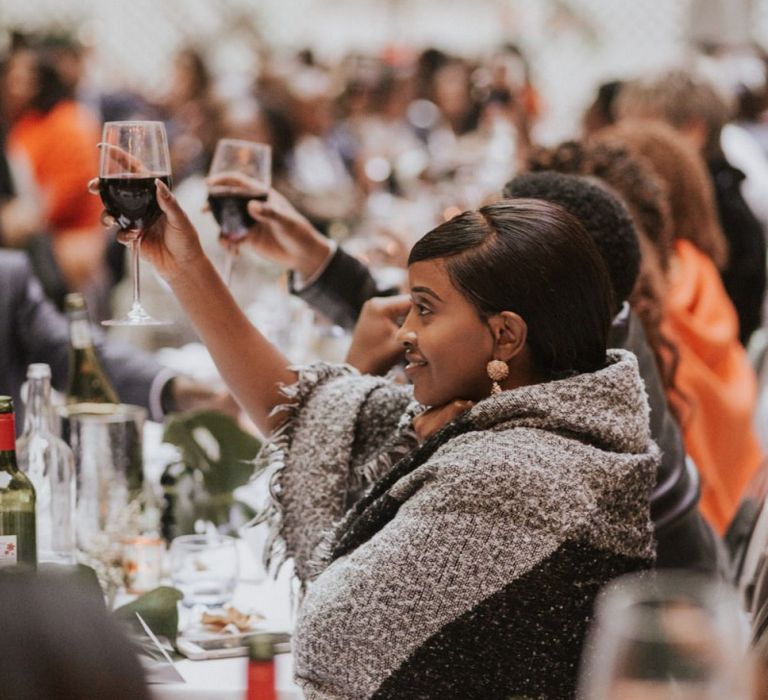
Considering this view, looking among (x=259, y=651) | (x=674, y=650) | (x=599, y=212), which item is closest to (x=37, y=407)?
(x=599, y=212)

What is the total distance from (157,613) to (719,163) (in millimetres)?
3178

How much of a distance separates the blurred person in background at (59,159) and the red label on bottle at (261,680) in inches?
154

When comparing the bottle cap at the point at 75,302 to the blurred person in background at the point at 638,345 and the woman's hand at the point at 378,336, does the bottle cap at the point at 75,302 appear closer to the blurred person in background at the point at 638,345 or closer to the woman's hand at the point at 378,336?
the woman's hand at the point at 378,336

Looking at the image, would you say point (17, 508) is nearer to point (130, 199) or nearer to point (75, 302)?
point (130, 199)

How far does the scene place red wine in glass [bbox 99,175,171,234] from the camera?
1.51m

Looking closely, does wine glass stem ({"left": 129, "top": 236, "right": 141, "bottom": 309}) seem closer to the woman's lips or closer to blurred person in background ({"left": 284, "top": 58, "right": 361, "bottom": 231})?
the woman's lips

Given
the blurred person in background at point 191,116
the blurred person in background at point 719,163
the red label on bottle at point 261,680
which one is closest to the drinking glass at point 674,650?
the red label on bottle at point 261,680

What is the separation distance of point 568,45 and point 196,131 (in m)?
6.57

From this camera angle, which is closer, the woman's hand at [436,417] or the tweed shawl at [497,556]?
the tweed shawl at [497,556]

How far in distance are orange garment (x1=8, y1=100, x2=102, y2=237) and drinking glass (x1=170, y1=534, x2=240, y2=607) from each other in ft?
11.8

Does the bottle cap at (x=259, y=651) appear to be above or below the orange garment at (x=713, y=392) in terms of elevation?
above

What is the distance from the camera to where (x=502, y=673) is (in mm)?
1319

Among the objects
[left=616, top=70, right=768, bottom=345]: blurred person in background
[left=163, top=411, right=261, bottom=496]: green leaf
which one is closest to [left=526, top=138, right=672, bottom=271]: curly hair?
[left=163, top=411, right=261, bottom=496]: green leaf

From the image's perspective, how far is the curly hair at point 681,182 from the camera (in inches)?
127
